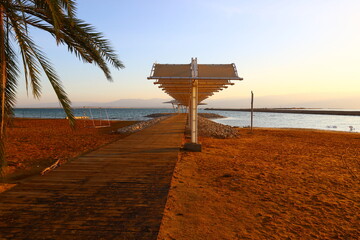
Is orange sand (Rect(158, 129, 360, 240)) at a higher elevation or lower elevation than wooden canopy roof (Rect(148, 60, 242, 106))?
lower

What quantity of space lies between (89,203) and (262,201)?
3.33 m

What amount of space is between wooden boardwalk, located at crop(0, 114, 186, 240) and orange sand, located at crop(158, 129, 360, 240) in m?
0.35

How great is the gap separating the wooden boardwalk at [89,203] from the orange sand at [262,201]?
353mm

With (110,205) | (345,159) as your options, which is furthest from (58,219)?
(345,159)

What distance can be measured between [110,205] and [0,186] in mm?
3315

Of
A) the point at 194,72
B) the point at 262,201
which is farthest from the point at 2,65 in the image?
the point at 194,72

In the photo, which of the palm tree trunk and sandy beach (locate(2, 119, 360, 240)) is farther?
the palm tree trunk

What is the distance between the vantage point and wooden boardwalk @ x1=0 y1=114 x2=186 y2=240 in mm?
3025

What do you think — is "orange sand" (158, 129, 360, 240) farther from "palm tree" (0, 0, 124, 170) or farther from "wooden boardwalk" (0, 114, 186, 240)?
"palm tree" (0, 0, 124, 170)

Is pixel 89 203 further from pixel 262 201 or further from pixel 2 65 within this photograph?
pixel 262 201

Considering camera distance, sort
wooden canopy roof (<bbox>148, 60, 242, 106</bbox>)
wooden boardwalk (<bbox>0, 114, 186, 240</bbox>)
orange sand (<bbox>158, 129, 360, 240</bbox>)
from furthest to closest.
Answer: wooden canopy roof (<bbox>148, 60, 242, 106</bbox>)
orange sand (<bbox>158, 129, 360, 240</bbox>)
wooden boardwalk (<bbox>0, 114, 186, 240</bbox>)

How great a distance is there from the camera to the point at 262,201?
4773mm

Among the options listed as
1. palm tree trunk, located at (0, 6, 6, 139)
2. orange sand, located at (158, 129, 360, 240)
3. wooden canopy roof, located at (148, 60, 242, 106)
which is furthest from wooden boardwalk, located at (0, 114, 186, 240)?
wooden canopy roof, located at (148, 60, 242, 106)

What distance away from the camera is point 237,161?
8.55 meters
